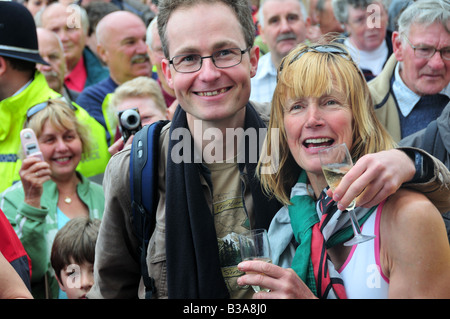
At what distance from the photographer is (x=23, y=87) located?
4.84m

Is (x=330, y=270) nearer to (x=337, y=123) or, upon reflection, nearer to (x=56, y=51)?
(x=337, y=123)

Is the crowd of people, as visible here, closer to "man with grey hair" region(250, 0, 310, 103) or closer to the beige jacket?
the beige jacket

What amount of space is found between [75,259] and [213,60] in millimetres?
1654

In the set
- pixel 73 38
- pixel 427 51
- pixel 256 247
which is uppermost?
pixel 73 38

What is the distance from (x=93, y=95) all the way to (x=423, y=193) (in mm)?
3675

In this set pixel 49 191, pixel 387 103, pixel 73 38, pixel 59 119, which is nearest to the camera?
pixel 387 103

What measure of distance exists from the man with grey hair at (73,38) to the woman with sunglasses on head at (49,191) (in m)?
1.91

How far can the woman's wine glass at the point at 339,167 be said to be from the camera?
8.05ft

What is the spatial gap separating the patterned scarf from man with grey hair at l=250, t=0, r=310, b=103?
2799 millimetres

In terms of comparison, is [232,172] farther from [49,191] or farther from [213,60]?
[49,191]

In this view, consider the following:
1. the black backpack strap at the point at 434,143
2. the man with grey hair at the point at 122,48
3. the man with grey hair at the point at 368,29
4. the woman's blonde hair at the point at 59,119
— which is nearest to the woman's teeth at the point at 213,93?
the black backpack strap at the point at 434,143

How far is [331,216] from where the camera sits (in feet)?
8.70

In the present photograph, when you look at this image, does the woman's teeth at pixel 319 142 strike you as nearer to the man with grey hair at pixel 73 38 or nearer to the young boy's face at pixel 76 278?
the young boy's face at pixel 76 278

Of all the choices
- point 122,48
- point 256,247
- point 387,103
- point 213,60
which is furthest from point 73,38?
point 256,247
